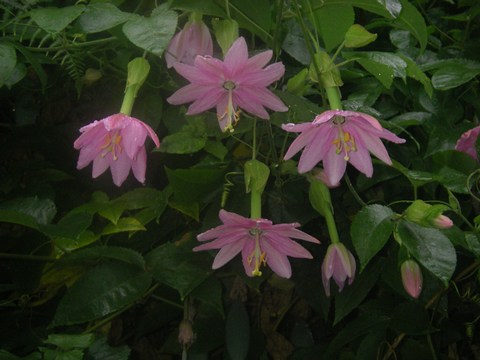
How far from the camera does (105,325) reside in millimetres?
1313

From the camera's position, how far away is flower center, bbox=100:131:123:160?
2.74 feet

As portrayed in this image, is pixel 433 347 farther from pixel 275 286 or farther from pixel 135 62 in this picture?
pixel 135 62

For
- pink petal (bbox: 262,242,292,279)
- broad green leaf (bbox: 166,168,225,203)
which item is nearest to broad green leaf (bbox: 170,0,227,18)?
broad green leaf (bbox: 166,168,225,203)

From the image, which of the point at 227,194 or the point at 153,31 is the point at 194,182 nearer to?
the point at 227,194

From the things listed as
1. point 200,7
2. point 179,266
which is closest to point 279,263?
point 179,266

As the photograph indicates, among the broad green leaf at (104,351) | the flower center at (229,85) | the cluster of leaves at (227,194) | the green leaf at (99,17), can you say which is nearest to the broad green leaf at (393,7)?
the cluster of leaves at (227,194)

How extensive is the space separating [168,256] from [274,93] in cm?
35

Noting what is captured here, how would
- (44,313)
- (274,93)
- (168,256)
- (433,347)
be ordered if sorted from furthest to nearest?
(44,313)
(433,347)
(168,256)
(274,93)

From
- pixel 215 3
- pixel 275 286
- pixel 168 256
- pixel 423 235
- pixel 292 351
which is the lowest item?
pixel 292 351

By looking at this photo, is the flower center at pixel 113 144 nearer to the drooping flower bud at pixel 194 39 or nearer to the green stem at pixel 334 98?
the drooping flower bud at pixel 194 39

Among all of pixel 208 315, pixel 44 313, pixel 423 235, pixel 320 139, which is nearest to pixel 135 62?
pixel 320 139

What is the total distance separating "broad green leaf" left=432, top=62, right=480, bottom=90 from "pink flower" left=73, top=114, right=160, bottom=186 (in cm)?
56

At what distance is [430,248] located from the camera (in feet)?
2.63

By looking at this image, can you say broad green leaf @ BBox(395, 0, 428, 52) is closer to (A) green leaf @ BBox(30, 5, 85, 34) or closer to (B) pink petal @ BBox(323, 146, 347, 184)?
(B) pink petal @ BBox(323, 146, 347, 184)
